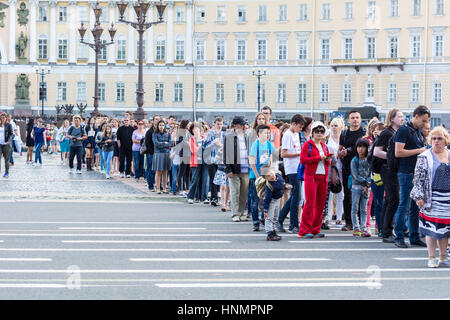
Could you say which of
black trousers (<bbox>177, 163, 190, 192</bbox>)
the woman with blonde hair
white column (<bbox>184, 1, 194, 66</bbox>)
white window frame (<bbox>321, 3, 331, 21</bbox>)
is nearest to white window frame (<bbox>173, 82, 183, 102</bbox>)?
white column (<bbox>184, 1, 194, 66</bbox>)

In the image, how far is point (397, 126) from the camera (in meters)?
14.1

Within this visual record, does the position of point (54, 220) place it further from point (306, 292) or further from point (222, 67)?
point (222, 67)

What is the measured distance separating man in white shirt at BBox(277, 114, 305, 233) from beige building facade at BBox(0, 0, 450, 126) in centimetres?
6455

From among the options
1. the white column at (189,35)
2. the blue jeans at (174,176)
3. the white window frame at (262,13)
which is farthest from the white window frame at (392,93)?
the blue jeans at (174,176)

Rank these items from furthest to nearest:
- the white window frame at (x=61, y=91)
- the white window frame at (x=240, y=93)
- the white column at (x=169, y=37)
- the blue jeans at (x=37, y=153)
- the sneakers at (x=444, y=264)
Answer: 1. the white window frame at (x=61, y=91)
2. the white column at (x=169, y=37)
3. the white window frame at (x=240, y=93)
4. the blue jeans at (x=37, y=153)
5. the sneakers at (x=444, y=264)

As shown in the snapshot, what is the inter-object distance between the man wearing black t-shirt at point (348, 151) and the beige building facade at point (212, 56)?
63.8 m

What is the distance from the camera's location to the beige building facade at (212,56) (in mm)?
80062

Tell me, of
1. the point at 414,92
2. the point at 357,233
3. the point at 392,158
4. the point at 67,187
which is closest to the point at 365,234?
the point at 357,233

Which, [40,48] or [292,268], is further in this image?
[40,48]

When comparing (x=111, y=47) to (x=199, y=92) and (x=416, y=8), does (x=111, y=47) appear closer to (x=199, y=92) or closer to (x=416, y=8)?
(x=199, y=92)

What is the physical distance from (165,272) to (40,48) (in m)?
76.8

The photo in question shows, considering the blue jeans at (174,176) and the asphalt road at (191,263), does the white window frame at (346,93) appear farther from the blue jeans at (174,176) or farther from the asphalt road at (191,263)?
the asphalt road at (191,263)
